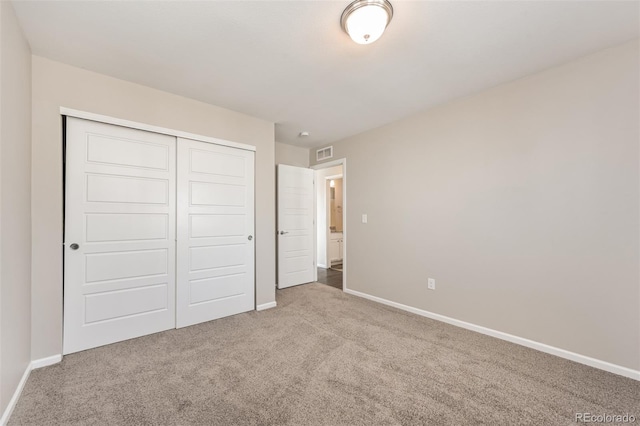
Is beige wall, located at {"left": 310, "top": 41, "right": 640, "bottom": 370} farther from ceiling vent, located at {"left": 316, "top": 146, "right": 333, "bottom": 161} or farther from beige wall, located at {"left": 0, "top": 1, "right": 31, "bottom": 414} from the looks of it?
beige wall, located at {"left": 0, "top": 1, "right": 31, "bottom": 414}

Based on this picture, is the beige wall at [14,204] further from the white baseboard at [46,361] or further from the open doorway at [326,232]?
the open doorway at [326,232]

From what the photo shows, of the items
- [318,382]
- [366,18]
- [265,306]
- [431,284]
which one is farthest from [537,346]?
[366,18]

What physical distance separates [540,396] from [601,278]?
107cm

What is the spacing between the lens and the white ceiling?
5.33 ft

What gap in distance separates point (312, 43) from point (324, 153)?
264 cm

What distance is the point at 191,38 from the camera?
188cm

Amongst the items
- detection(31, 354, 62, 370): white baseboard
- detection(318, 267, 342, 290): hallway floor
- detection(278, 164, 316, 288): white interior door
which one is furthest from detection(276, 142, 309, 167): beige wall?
detection(31, 354, 62, 370): white baseboard

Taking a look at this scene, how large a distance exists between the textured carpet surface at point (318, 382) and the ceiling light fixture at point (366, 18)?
7.72 ft

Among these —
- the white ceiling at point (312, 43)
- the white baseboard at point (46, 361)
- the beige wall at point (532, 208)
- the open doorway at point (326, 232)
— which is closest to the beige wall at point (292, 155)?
the open doorway at point (326, 232)

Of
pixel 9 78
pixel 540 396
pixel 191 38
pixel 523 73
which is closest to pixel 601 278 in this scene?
pixel 540 396

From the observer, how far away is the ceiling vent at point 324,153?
443cm

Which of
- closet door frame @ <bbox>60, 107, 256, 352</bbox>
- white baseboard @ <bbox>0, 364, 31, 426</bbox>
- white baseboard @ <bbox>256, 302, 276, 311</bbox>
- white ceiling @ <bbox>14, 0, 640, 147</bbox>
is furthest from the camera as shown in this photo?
white baseboard @ <bbox>256, 302, 276, 311</bbox>

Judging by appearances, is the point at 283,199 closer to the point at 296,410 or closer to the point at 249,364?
the point at 249,364

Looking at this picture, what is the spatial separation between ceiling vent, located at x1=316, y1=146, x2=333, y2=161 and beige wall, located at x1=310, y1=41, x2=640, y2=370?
119 cm
